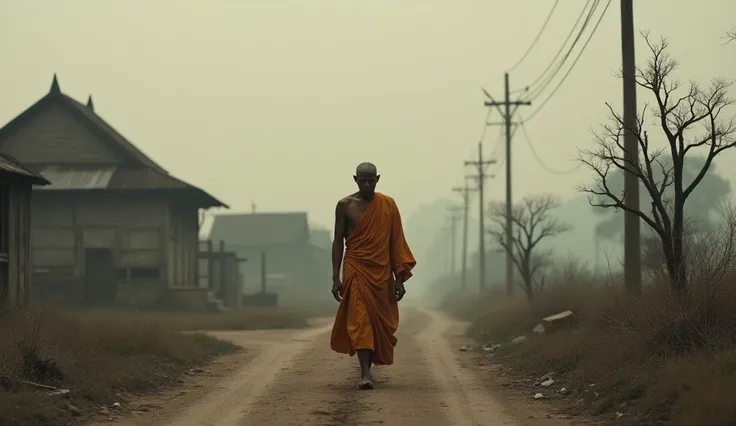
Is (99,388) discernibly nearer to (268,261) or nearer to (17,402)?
(17,402)

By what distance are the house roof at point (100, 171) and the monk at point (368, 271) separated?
76.8 ft

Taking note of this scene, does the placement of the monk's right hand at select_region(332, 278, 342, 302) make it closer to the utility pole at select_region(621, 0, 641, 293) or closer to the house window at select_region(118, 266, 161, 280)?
the utility pole at select_region(621, 0, 641, 293)

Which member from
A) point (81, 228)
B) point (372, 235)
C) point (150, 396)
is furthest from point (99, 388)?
point (81, 228)

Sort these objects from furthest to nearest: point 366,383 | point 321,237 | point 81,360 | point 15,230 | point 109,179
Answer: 1. point 321,237
2. point 109,179
3. point 15,230
4. point 81,360
5. point 366,383

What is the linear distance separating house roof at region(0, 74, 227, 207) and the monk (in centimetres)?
2341

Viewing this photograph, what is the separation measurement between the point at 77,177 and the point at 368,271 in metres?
26.0

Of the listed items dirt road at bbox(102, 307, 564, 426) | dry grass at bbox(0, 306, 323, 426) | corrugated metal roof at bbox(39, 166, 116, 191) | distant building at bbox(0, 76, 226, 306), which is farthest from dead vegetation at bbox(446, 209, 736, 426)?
corrugated metal roof at bbox(39, 166, 116, 191)

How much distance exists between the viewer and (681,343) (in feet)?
32.0

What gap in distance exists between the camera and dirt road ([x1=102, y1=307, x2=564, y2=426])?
8789mm

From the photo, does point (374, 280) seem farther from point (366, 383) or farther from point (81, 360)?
point (81, 360)

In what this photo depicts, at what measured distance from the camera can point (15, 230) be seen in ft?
68.2

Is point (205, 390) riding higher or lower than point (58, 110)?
lower

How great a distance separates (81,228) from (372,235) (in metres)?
25.4

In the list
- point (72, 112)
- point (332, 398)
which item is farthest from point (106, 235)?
point (332, 398)
